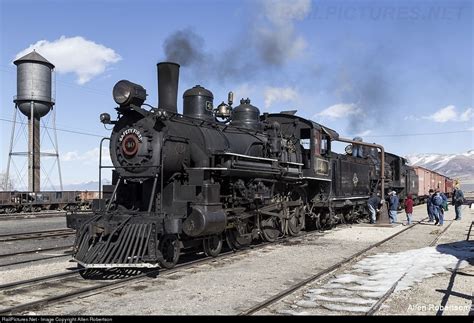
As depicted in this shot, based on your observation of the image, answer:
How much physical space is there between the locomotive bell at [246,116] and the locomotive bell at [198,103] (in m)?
1.84

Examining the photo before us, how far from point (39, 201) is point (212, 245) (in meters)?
27.0

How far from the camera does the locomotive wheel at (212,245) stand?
10.7m

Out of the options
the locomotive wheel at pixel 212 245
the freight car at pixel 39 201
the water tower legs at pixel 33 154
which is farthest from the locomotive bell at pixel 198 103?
the water tower legs at pixel 33 154

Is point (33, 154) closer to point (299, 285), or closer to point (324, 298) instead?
point (299, 285)

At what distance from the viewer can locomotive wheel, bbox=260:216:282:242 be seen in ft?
42.9

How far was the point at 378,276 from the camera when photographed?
8.62 metres

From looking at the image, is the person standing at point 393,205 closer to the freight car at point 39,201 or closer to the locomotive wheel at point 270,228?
the locomotive wheel at point 270,228

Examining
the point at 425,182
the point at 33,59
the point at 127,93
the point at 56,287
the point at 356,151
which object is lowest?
the point at 56,287

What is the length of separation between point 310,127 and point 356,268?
708cm

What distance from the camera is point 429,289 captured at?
7.56 metres

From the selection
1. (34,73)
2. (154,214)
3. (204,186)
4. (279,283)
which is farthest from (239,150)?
(34,73)

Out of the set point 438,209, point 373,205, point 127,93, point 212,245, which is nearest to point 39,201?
point 373,205

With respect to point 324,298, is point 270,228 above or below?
above

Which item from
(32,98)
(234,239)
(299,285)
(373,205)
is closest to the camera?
(299,285)
